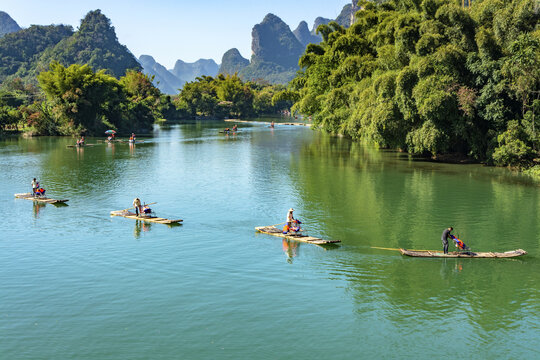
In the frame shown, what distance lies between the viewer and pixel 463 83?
52.9 metres

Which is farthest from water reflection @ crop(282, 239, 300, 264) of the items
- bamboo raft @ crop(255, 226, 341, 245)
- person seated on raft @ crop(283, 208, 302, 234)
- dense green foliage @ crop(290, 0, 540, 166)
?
Result: dense green foliage @ crop(290, 0, 540, 166)

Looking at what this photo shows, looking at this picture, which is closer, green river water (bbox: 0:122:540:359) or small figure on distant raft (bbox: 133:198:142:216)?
green river water (bbox: 0:122:540:359)

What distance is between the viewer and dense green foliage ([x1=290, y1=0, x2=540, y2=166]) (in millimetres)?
48969

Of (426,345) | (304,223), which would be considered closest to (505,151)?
(304,223)

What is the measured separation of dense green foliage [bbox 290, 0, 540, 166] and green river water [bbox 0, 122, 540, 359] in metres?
6.34

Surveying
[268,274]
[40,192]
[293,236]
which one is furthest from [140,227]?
[40,192]

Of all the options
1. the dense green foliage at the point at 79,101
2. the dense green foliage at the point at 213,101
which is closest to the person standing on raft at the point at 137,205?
the dense green foliage at the point at 79,101

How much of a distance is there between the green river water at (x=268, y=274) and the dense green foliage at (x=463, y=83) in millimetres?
6345

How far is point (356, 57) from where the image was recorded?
2985 inches

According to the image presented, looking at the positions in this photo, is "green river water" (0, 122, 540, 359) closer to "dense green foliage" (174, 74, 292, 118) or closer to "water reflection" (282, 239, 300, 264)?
"water reflection" (282, 239, 300, 264)

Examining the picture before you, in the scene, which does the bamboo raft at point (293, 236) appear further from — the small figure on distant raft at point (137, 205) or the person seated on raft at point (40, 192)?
the person seated on raft at point (40, 192)

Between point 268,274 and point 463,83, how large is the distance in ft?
127

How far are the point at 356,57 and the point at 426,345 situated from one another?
209 ft

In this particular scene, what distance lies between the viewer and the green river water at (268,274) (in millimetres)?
17953
